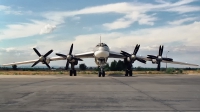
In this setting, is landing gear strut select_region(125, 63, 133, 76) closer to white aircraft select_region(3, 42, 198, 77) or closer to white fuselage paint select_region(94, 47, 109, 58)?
white aircraft select_region(3, 42, 198, 77)

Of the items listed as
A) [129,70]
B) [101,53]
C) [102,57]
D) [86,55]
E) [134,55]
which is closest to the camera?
[101,53]

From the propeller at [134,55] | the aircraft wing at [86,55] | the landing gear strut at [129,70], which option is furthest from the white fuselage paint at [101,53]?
the landing gear strut at [129,70]

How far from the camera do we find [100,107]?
7590mm

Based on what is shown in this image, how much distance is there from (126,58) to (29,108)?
31.2 meters

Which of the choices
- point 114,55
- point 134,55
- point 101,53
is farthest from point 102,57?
point 134,55

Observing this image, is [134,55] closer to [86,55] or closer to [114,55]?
[114,55]

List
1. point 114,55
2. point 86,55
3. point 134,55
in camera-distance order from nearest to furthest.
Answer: point 134,55, point 86,55, point 114,55

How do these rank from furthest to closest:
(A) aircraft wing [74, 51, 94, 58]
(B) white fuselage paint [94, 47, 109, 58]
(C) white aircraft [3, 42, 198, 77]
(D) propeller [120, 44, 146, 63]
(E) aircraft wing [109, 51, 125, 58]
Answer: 1. (E) aircraft wing [109, 51, 125, 58]
2. (A) aircraft wing [74, 51, 94, 58]
3. (D) propeller [120, 44, 146, 63]
4. (C) white aircraft [3, 42, 198, 77]
5. (B) white fuselage paint [94, 47, 109, 58]

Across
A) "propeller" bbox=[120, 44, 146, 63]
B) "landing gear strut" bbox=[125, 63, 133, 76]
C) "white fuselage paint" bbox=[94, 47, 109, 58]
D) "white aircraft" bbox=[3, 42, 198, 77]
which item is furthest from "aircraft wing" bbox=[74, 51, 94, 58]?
"landing gear strut" bbox=[125, 63, 133, 76]

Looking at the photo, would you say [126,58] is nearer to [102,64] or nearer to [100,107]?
[102,64]

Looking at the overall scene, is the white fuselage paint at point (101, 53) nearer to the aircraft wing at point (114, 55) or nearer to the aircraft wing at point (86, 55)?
the aircraft wing at point (86, 55)

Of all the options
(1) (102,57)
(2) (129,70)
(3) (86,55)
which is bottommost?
(2) (129,70)

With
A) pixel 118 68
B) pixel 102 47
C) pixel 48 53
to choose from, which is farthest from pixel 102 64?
pixel 118 68

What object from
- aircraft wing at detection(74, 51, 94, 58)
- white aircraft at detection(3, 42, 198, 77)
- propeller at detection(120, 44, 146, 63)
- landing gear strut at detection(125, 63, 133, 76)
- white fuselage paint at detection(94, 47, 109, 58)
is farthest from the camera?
aircraft wing at detection(74, 51, 94, 58)
